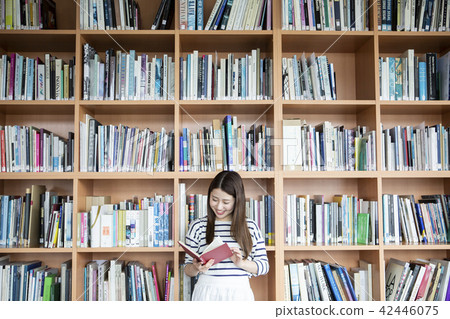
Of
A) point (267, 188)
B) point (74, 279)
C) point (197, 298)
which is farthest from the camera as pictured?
point (267, 188)

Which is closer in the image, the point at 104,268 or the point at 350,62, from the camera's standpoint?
the point at 104,268

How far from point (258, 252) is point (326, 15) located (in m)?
1.50

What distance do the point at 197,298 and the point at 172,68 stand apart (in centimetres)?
138

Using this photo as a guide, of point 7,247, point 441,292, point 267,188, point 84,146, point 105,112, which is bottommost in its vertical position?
point 441,292

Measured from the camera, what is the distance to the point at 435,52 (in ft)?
10.0

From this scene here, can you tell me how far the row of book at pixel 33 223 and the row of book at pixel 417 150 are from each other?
1.95m

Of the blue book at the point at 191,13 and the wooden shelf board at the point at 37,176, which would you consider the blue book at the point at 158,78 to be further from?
the wooden shelf board at the point at 37,176

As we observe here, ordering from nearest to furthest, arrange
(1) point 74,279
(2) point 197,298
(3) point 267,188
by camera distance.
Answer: (2) point 197,298, (1) point 74,279, (3) point 267,188

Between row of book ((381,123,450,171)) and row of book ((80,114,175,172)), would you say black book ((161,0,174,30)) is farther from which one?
row of book ((381,123,450,171))

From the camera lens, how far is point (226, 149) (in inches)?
107

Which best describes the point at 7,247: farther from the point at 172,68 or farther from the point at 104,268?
the point at 172,68

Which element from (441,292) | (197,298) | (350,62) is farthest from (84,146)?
(441,292)

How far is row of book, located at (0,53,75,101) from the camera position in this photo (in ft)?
8.92

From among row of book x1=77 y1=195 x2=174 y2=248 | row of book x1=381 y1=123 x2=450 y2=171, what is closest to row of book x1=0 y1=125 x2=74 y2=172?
row of book x1=77 y1=195 x2=174 y2=248
